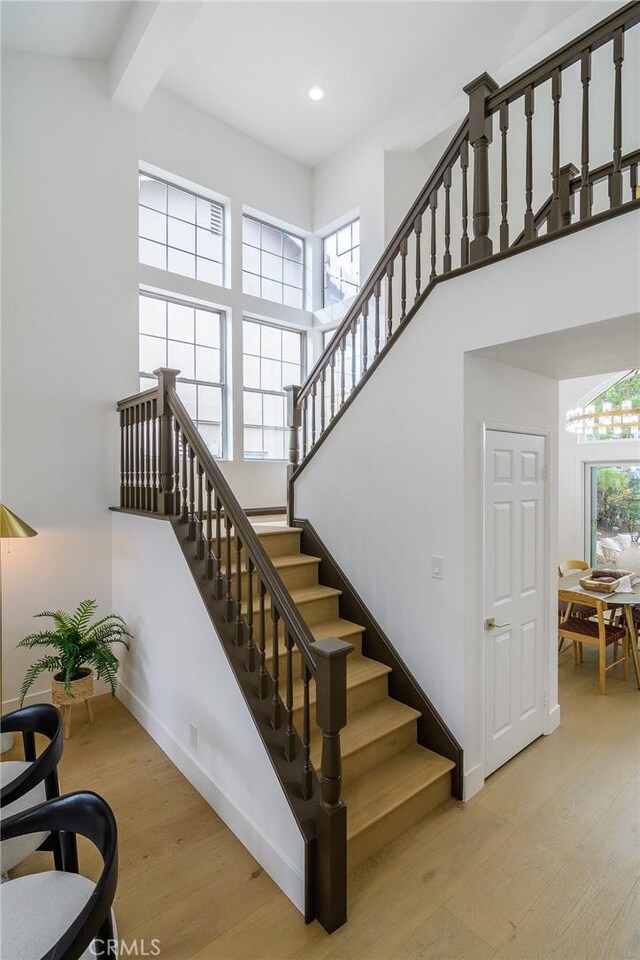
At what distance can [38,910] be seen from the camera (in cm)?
136

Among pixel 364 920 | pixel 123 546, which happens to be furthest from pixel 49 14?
pixel 364 920

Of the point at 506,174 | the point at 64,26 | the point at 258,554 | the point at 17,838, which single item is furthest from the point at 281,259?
the point at 17,838

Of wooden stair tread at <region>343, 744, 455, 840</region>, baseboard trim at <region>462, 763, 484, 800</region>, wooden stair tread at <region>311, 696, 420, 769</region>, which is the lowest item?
baseboard trim at <region>462, 763, 484, 800</region>

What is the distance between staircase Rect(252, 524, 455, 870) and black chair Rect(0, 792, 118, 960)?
115cm

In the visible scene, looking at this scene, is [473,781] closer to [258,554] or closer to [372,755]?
[372,755]

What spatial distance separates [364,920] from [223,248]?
18.5 ft

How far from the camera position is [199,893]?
2.01m

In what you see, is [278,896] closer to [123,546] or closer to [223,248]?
[123,546]

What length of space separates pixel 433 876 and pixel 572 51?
12.5 ft

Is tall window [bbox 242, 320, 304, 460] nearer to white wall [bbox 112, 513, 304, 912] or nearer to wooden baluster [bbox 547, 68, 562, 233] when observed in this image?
white wall [bbox 112, 513, 304, 912]

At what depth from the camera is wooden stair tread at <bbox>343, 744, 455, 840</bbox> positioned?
224 centimetres

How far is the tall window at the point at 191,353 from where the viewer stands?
4703 mm

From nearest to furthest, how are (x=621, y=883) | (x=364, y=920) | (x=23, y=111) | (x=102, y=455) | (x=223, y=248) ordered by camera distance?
(x=364, y=920)
(x=621, y=883)
(x=23, y=111)
(x=102, y=455)
(x=223, y=248)

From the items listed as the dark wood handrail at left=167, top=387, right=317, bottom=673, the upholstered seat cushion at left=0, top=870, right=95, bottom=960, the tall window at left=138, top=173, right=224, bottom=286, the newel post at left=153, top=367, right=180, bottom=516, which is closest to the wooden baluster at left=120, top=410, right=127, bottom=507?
the newel post at left=153, top=367, right=180, bottom=516
